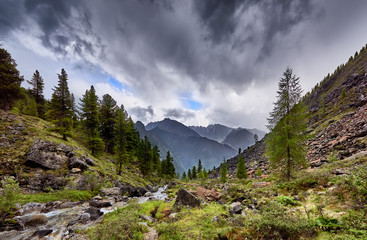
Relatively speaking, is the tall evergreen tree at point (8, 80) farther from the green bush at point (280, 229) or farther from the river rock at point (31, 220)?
the green bush at point (280, 229)

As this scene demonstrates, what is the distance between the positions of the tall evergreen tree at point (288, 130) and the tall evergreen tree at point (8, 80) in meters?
44.2

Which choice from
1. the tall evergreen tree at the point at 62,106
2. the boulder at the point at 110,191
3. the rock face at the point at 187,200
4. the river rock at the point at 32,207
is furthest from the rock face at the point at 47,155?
the rock face at the point at 187,200

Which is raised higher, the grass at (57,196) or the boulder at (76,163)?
the boulder at (76,163)

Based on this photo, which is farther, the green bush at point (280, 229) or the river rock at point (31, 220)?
the river rock at point (31, 220)

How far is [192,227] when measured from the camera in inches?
293

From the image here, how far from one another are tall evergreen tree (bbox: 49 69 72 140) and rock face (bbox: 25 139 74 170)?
4.04 meters

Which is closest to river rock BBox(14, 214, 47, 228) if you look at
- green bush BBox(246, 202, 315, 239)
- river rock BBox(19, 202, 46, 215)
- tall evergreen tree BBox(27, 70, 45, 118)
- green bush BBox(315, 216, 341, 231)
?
river rock BBox(19, 202, 46, 215)

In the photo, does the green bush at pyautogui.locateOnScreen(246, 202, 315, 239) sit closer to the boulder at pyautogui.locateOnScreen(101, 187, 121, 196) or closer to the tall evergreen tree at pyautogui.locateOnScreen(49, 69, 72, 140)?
the boulder at pyautogui.locateOnScreen(101, 187, 121, 196)

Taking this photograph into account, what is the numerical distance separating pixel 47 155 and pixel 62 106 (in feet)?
32.0

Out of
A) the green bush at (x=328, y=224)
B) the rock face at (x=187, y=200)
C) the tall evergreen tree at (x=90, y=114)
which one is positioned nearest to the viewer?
the green bush at (x=328, y=224)

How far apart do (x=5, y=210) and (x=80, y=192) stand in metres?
7.85

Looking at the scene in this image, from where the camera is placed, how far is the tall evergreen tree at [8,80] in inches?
934

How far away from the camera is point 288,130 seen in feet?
51.8

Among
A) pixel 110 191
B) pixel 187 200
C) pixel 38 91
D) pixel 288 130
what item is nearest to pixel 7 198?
pixel 110 191
